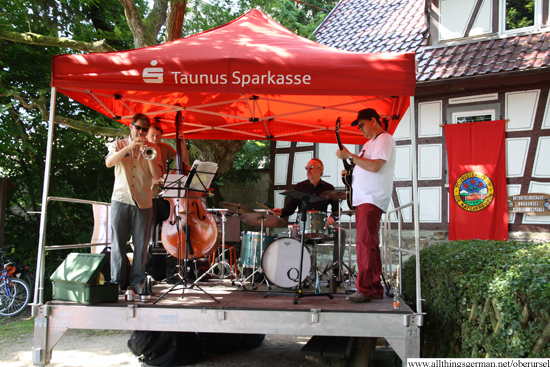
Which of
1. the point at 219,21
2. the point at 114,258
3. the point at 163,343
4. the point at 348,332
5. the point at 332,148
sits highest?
the point at 219,21

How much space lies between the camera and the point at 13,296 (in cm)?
816

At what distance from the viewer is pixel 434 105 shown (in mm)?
9438

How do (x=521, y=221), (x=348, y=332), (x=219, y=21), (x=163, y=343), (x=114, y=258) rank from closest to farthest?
(x=348, y=332) → (x=114, y=258) → (x=163, y=343) → (x=521, y=221) → (x=219, y=21)

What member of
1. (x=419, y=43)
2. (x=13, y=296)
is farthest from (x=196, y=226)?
(x=419, y=43)

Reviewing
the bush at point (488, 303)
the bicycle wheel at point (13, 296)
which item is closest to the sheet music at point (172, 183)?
the bush at point (488, 303)

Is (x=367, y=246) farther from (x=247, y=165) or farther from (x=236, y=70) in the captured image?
(x=247, y=165)

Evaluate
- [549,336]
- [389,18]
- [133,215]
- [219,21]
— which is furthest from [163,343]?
[389,18]

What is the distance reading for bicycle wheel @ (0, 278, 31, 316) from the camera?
8094 mm

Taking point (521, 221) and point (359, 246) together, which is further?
point (521, 221)

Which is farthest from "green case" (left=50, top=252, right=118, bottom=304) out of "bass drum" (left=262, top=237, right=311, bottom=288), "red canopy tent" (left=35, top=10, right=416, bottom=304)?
"bass drum" (left=262, top=237, right=311, bottom=288)

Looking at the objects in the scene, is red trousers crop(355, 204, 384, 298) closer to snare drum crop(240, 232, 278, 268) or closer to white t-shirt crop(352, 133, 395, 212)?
white t-shirt crop(352, 133, 395, 212)

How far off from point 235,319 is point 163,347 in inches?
55.3

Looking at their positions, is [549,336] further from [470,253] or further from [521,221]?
[521,221]

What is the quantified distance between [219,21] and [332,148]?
3.88 meters
